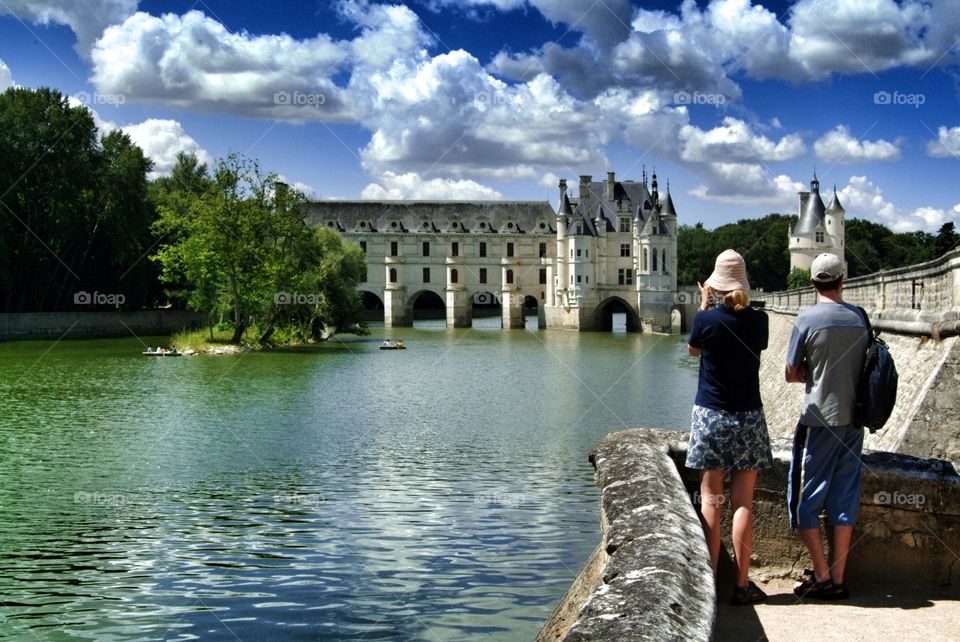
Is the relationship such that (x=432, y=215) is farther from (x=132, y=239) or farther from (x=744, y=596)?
(x=744, y=596)

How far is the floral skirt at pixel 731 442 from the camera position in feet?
16.9

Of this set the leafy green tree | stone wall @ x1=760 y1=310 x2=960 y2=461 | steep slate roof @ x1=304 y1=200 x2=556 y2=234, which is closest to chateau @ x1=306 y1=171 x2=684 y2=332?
steep slate roof @ x1=304 y1=200 x2=556 y2=234

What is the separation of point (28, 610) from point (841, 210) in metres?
82.1

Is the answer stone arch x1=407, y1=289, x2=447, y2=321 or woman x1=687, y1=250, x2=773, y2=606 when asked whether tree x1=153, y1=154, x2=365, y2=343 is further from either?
stone arch x1=407, y1=289, x2=447, y2=321

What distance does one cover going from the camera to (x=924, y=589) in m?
5.13

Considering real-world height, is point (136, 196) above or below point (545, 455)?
above

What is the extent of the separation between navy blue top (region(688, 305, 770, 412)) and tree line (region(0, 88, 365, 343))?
135ft

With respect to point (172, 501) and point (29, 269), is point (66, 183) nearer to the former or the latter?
point (29, 269)

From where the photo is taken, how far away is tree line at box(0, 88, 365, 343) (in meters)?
45.3

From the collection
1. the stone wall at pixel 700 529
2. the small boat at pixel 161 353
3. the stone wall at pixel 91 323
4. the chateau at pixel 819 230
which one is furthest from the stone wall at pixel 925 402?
the chateau at pixel 819 230

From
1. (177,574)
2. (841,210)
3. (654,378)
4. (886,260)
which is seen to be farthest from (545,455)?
(886,260)

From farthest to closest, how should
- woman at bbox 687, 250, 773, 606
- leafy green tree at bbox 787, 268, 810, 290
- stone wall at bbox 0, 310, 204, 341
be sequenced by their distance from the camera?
leafy green tree at bbox 787, 268, 810, 290 < stone wall at bbox 0, 310, 204, 341 < woman at bbox 687, 250, 773, 606

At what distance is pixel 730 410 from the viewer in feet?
17.0

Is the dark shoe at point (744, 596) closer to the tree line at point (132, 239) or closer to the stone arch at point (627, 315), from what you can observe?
the tree line at point (132, 239)
